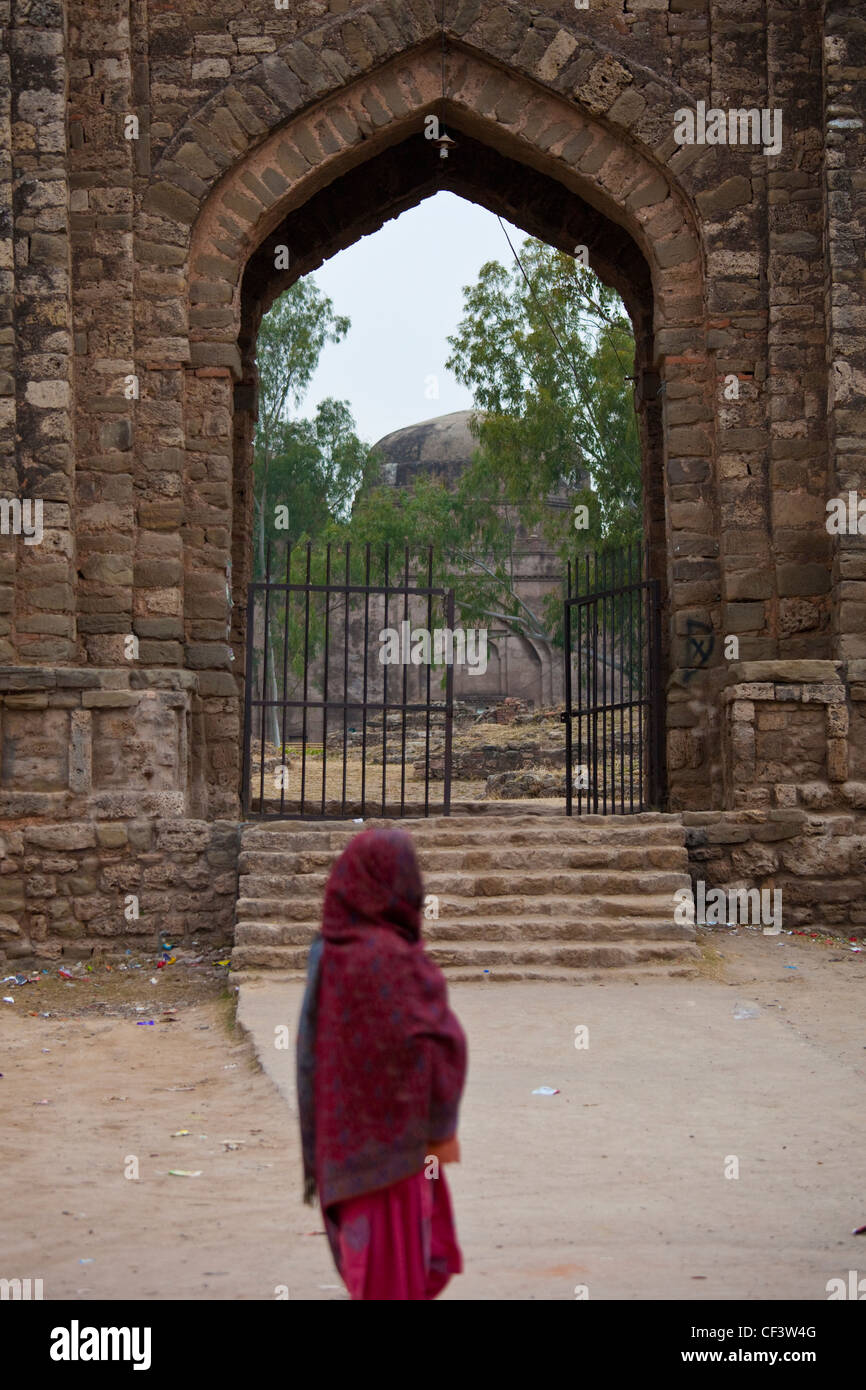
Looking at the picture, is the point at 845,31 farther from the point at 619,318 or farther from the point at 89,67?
the point at 619,318

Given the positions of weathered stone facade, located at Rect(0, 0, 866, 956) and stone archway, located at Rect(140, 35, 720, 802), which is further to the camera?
stone archway, located at Rect(140, 35, 720, 802)

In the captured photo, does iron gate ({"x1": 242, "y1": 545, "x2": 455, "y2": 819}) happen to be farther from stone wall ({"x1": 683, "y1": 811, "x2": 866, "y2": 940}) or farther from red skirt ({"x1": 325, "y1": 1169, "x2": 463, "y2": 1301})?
red skirt ({"x1": 325, "y1": 1169, "x2": 463, "y2": 1301})

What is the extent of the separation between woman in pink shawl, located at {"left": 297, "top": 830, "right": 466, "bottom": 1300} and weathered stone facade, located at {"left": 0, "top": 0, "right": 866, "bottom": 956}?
615 centimetres

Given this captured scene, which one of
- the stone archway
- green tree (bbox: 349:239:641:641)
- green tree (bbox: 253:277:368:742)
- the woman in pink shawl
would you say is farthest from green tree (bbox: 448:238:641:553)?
the woman in pink shawl

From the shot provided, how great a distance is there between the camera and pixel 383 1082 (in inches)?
106

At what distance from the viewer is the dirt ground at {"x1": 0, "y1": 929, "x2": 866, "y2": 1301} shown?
11.8 ft

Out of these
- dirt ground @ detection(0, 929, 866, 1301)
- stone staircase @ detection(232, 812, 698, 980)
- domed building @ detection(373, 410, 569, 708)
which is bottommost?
Result: dirt ground @ detection(0, 929, 866, 1301)

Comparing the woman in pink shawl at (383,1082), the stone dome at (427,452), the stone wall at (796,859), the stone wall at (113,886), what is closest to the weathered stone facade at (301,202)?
the stone wall at (796,859)

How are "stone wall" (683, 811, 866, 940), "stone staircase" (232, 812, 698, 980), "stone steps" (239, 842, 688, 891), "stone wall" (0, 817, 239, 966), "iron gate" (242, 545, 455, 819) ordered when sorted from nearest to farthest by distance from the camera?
1. "stone staircase" (232, 812, 698, 980)
2. "stone steps" (239, 842, 688, 891)
3. "stone wall" (0, 817, 239, 966)
4. "stone wall" (683, 811, 866, 940)
5. "iron gate" (242, 545, 455, 819)

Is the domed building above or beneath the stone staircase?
above

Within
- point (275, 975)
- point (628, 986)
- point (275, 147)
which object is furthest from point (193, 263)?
point (628, 986)

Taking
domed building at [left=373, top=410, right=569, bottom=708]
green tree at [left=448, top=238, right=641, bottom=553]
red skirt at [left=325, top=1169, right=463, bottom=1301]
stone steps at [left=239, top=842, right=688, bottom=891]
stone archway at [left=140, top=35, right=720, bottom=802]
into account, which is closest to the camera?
red skirt at [left=325, top=1169, right=463, bottom=1301]

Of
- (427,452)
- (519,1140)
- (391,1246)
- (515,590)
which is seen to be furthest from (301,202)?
(427,452)

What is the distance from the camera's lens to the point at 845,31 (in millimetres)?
9102
